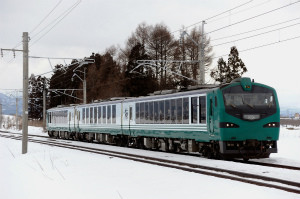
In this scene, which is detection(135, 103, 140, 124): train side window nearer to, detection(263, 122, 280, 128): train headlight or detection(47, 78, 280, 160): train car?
detection(47, 78, 280, 160): train car

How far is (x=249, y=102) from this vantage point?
18641 mm

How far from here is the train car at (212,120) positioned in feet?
59.7

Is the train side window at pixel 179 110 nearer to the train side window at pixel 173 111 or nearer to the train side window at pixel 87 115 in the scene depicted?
the train side window at pixel 173 111

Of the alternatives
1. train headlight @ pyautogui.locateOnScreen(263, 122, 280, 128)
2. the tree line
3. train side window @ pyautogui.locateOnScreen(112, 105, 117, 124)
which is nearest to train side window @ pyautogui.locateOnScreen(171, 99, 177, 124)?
train headlight @ pyautogui.locateOnScreen(263, 122, 280, 128)

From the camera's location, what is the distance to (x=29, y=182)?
48.9ft

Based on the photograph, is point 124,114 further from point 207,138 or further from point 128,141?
point 207,138

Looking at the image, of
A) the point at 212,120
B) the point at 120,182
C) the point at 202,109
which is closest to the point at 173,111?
the point at 202,109

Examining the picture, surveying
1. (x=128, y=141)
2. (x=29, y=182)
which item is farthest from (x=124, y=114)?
(x=29, y=182)

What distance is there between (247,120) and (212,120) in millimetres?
1326

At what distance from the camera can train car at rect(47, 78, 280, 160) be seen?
18.2 meters

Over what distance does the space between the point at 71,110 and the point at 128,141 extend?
13.4 metres

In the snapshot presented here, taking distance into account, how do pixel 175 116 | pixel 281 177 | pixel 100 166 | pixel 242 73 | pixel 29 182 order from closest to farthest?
pixel 281 177
pixel 29 182
pixel 100 166
pixel 175 116
pixel 242 73

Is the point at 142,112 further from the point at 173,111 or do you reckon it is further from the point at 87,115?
the point at 87,115

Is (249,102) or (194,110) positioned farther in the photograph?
(194,110)
